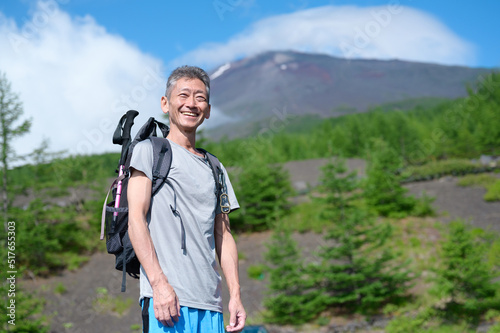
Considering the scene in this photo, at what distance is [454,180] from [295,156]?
37.6 metres

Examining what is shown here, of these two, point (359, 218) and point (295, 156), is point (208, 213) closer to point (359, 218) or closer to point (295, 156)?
point (359, 218)

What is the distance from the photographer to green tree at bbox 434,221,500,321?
1137 cm

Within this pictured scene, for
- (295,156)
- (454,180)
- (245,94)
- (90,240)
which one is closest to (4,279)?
(90,240)

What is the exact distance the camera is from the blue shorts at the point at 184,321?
6.37 ft

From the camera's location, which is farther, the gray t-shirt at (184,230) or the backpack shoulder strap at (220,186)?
the backpack shoulder strap at (220,186)

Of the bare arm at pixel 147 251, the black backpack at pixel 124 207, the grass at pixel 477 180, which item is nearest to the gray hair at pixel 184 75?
the black backpack at pixel 124 207

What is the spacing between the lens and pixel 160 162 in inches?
80.7

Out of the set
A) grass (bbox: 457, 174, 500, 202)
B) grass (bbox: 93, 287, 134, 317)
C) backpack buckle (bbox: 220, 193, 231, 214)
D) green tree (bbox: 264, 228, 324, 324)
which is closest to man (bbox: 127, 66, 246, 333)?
backpack buckle (bbox: 220, 193, 231, 214)

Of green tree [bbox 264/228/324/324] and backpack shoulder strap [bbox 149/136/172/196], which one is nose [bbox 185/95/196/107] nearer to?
backpack shoulder strap [bbox 149/136/172/196]

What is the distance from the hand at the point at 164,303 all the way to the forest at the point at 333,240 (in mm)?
Result: 4161

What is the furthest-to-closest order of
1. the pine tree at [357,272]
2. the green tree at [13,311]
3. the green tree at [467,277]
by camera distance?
1. the pine tree at [357,272]
2. the green tree at [467,277]
3. the green tree at [13,311]

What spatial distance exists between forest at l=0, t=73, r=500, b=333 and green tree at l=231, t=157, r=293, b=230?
0.06 meters

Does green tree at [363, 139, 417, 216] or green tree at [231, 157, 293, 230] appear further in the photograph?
green tree at [231, 157, 293, 230]

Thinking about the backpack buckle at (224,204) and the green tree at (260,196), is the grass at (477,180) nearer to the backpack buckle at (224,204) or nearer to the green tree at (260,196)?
the green tree at (260,196)
